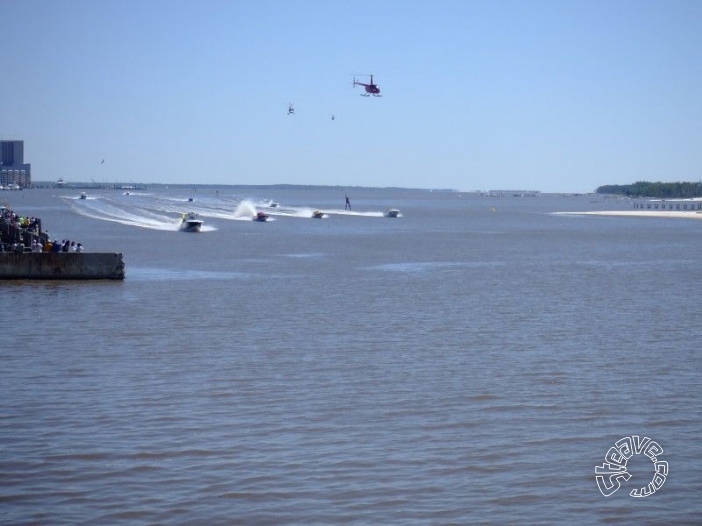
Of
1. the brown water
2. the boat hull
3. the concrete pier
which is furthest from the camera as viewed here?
the boat hull

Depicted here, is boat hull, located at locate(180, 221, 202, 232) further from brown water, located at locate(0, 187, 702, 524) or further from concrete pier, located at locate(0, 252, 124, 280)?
brown water, located at locate(0, 187, 702, 524)

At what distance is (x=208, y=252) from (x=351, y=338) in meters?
38.2

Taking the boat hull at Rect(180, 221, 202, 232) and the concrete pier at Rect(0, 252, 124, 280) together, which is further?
the boat hull at Rect(180, 221, 202, 232)

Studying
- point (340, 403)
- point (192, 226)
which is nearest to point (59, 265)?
point (340, 403)

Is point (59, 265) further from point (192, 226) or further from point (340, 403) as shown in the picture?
point (192, 226)

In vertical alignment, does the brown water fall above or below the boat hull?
below

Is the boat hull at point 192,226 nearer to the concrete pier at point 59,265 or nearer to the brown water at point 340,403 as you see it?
the concrete pier at point 59,265

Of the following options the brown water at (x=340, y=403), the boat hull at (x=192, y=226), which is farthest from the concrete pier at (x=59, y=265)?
the boat hull at (x=192, y=226)

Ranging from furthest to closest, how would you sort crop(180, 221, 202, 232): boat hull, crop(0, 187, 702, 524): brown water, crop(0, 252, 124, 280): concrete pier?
crop(180, 221, 202, 232): boat hull, crop(0, 252, 124, 280): concrete pier, crop(0, 187, 702, 524): brown water

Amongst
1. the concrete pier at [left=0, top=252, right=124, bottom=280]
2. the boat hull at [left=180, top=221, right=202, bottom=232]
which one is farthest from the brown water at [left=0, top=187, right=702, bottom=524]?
the boat hull at [left=180, top=221, right=202, bottom=232]

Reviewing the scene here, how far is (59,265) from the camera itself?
1553 inches

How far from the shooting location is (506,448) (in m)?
14.9

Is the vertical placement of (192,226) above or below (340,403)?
above

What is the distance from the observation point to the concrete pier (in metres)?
39.0
